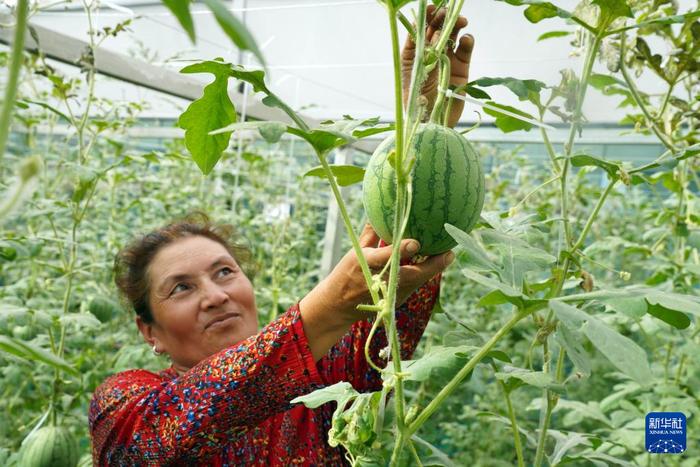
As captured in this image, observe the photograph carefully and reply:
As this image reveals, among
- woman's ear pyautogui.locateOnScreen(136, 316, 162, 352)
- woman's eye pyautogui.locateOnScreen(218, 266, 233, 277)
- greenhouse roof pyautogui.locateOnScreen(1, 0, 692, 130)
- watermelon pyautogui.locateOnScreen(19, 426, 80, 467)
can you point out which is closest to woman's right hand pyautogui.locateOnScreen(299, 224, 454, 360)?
woman's eye pyautogui.locateOnScreen(218, 266, 233, 277)

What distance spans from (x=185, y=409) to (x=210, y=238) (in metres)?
0.91

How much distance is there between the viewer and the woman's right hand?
Result: 109 centimetres

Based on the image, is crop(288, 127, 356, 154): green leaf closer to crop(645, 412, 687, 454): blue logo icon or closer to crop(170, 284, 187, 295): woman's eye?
crop(645, 412, 687, 454): blue logo icon

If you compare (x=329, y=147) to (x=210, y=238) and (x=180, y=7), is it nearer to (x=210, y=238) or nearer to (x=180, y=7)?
(x=180, y=7)

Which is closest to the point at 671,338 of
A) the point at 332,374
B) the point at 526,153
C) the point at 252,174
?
the point at 332,374

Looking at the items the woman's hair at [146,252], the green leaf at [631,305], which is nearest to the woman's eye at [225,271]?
the woman's hair at [146,252]

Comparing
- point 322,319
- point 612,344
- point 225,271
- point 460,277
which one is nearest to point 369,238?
point 322,319

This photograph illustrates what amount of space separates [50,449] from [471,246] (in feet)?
6.36

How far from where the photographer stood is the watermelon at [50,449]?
2365 millimetres

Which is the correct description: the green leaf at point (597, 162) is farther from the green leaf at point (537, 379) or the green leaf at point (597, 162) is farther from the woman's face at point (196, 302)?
the woman's face at point (196, 302)

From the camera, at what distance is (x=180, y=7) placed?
0.36 metres

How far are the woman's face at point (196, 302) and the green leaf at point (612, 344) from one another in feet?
4.61

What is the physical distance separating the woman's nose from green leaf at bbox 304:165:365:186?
97cm

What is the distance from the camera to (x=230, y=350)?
61.5 inches
